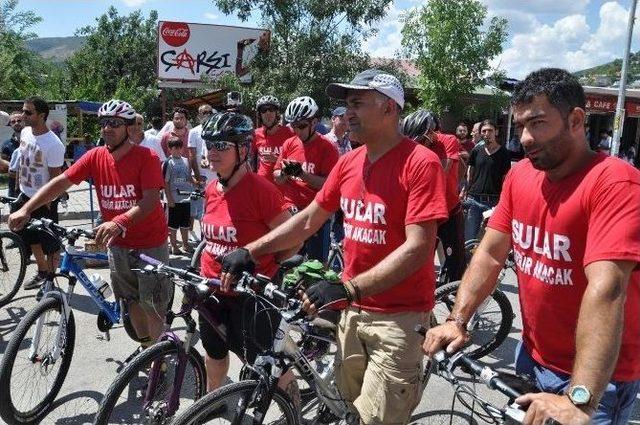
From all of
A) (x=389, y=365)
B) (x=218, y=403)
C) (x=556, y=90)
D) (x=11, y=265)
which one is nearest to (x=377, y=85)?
(x=556, y=90)

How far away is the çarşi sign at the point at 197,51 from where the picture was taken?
23.5 m

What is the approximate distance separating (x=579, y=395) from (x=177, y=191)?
7781 mm

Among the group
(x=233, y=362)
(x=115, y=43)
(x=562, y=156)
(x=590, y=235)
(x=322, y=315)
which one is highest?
(x=115, y=43)

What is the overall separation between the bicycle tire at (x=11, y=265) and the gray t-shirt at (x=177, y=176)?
2.93 m

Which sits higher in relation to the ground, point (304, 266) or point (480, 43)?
point (480, 43)

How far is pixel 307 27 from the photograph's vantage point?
2072 centimetres

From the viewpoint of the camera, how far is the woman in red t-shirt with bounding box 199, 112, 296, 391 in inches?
140

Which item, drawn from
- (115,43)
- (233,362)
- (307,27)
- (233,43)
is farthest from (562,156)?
(115,43)

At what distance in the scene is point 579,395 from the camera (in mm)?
1784

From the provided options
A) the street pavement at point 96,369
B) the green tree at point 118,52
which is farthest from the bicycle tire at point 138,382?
the green tree at point 118,52

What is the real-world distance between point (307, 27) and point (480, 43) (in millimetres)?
6139

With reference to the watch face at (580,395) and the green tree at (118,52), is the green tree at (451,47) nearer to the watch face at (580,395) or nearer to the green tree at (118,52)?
the watch face at (580,395)

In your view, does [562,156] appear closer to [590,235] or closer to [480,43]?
[590,235]

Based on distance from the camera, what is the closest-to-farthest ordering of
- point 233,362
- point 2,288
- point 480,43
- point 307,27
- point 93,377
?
point 93,377, point 233,362, point 2,288, point 480,43, point 307,27
